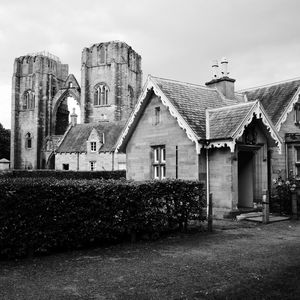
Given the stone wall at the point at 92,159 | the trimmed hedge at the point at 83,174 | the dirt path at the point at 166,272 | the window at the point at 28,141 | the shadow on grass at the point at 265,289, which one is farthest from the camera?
the window at the point at 28,141

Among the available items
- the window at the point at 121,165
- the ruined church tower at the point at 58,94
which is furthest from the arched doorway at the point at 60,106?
the window at the point at 121,165

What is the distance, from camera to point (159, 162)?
18797 millimetres

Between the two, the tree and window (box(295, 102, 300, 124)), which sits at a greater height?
the tree

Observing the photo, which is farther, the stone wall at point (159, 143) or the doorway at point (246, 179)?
the doorway at point (246, 179)

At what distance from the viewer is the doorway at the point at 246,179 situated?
1805cm

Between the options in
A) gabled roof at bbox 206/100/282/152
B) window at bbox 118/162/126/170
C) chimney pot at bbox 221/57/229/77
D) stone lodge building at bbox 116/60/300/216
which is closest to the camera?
gabled roof at bbox 206/100/282/152

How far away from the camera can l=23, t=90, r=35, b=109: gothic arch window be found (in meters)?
83.4

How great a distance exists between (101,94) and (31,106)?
17.3 meters

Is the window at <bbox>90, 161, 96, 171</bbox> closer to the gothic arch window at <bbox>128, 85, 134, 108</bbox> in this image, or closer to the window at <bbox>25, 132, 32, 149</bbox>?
the gothic arch window at <bbox>128, 85, 134, 108</bbox>

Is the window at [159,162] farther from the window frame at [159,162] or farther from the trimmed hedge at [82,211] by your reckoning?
the trimmed hedge at [82,211]

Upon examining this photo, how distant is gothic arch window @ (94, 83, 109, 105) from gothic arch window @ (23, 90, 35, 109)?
15500 millimetres

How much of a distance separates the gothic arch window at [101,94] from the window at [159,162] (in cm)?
5948

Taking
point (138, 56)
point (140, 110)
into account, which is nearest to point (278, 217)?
point (140, 110)

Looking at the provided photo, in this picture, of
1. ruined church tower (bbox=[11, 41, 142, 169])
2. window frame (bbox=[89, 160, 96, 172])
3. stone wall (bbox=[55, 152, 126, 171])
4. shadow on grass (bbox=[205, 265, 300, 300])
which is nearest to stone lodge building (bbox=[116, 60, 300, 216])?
shadow on grass (bbox=[205, 265, 300, 300])
